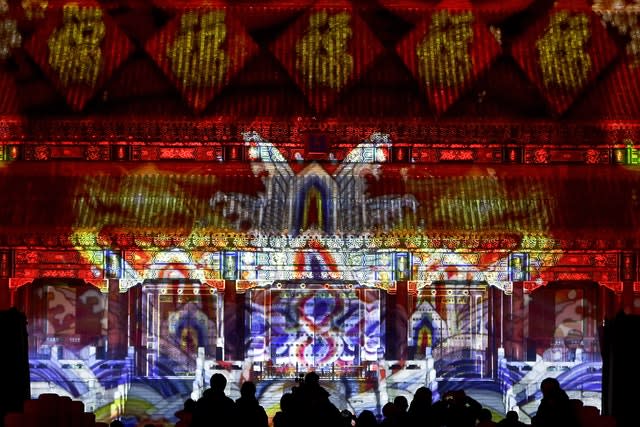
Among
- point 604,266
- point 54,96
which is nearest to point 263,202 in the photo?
point 54,96

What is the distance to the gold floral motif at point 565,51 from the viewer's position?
799 inches

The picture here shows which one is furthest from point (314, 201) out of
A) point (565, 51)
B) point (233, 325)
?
point (565, 51)

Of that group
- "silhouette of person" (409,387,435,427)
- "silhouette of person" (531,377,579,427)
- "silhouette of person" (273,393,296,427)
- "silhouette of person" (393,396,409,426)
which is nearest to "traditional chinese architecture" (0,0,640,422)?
"silhouette of person" (393,396,409,426)

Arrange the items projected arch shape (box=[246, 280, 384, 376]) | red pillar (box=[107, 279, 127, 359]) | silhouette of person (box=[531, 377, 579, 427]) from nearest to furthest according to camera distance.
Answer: silhouette of person (box=[531, 377, 579, 427])
red pillar (box=[107, 279, 127, 359])
projected arch shape (box=[246, 280, 384, 376])

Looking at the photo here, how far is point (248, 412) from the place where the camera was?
1036 cm

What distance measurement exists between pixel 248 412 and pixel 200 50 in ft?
38.0

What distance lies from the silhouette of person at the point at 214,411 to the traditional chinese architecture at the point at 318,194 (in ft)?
27.7

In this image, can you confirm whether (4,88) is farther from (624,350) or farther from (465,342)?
(624,350)

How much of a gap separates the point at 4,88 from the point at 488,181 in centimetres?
969

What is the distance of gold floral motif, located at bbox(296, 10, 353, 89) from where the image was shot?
66.5ft

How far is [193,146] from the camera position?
65.9ft

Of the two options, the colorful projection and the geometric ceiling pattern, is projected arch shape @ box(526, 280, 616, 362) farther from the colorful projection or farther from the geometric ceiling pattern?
the geometric ceiling pattern

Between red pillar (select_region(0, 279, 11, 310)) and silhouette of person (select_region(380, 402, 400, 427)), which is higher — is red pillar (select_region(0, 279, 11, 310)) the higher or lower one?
the higher one

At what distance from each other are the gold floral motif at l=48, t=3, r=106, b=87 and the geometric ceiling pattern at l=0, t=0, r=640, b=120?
20 millimetres
